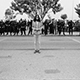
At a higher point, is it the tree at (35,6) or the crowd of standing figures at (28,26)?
the tree at (35,6)

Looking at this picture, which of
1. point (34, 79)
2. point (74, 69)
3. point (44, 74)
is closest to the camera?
point (34, 79)

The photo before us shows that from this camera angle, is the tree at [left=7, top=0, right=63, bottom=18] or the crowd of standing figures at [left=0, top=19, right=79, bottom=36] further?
the tree at [left=7, top=0, right=63, bottom=18]

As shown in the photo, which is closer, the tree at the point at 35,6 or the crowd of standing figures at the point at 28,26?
the crowd of standing figures at the point at 28,26

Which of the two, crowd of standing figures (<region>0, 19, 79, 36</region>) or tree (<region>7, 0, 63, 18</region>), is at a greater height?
tree (<region>7, 0, 63, 18</region>)

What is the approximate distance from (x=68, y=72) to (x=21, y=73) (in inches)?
55.5

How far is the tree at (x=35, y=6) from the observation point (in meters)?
33.4

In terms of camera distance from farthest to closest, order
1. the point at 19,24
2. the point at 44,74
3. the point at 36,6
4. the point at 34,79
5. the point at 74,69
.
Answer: the point at 36,6 → the point at 19,24 → the point at 74,69 → the point at 44,74 → the point at 34,79

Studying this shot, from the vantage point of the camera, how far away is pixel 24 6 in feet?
112

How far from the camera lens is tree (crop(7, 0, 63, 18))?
33.4 metres

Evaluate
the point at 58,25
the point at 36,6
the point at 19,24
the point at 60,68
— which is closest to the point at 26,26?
the point at 19,24

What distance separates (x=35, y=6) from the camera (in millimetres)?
33750

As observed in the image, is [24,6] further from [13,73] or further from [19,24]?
[13,73]

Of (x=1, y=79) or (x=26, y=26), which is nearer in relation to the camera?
(x=1, y=79)

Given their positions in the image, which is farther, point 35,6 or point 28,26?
point 35,6
